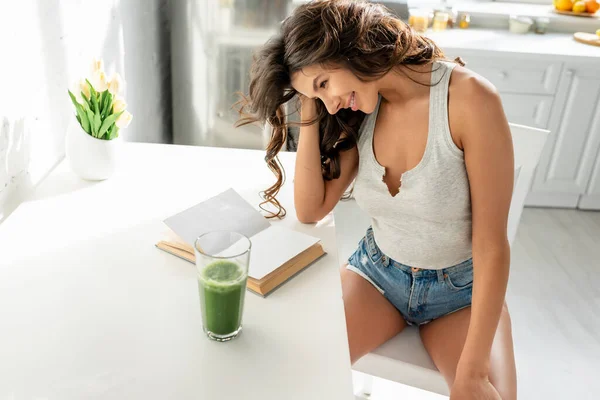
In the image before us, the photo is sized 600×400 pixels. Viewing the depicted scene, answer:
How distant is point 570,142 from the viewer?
2.76 m

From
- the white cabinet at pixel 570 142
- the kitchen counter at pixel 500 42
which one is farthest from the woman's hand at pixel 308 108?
the white cabinet at pixel 570 142

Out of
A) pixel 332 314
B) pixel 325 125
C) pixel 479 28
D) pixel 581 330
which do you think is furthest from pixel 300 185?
pixel 479 28

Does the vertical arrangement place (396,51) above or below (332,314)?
above

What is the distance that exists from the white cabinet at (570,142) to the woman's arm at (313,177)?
1.73 metres

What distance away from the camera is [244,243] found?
0.92 meters

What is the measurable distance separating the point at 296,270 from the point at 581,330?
148 cm

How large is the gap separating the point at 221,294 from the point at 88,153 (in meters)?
0.61

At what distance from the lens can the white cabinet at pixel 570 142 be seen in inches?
104

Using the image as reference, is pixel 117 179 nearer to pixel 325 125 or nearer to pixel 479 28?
pixel 325 125

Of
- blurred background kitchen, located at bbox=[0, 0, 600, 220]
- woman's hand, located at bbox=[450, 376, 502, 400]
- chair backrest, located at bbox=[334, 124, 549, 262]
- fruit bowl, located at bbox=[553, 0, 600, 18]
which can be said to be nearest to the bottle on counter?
blurred background kitchen, located at bbox=[0, 0, 600, 220]

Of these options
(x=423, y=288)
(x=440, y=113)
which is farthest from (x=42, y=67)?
(x=423, y=288)

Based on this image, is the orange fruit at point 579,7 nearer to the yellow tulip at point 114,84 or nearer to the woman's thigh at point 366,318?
the woman's thigh at point 366,318

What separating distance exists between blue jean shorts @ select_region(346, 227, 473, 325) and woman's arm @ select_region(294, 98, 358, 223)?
197mm

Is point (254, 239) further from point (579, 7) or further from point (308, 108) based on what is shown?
point (579, 7)
